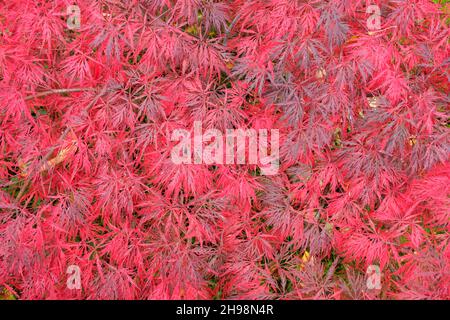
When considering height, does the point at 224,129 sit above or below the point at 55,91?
below

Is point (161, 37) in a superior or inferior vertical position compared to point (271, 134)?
superior

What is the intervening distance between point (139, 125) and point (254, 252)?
2.12 ft

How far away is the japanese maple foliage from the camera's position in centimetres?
151

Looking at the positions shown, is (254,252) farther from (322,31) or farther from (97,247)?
(322,31)

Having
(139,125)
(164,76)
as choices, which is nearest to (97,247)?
(139,125)

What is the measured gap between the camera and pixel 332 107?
152 cm

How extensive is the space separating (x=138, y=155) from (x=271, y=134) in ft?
1.67

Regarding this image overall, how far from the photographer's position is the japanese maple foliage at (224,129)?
4.95 feet

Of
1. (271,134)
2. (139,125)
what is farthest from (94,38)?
(271,134)

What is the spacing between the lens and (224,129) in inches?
60.2
